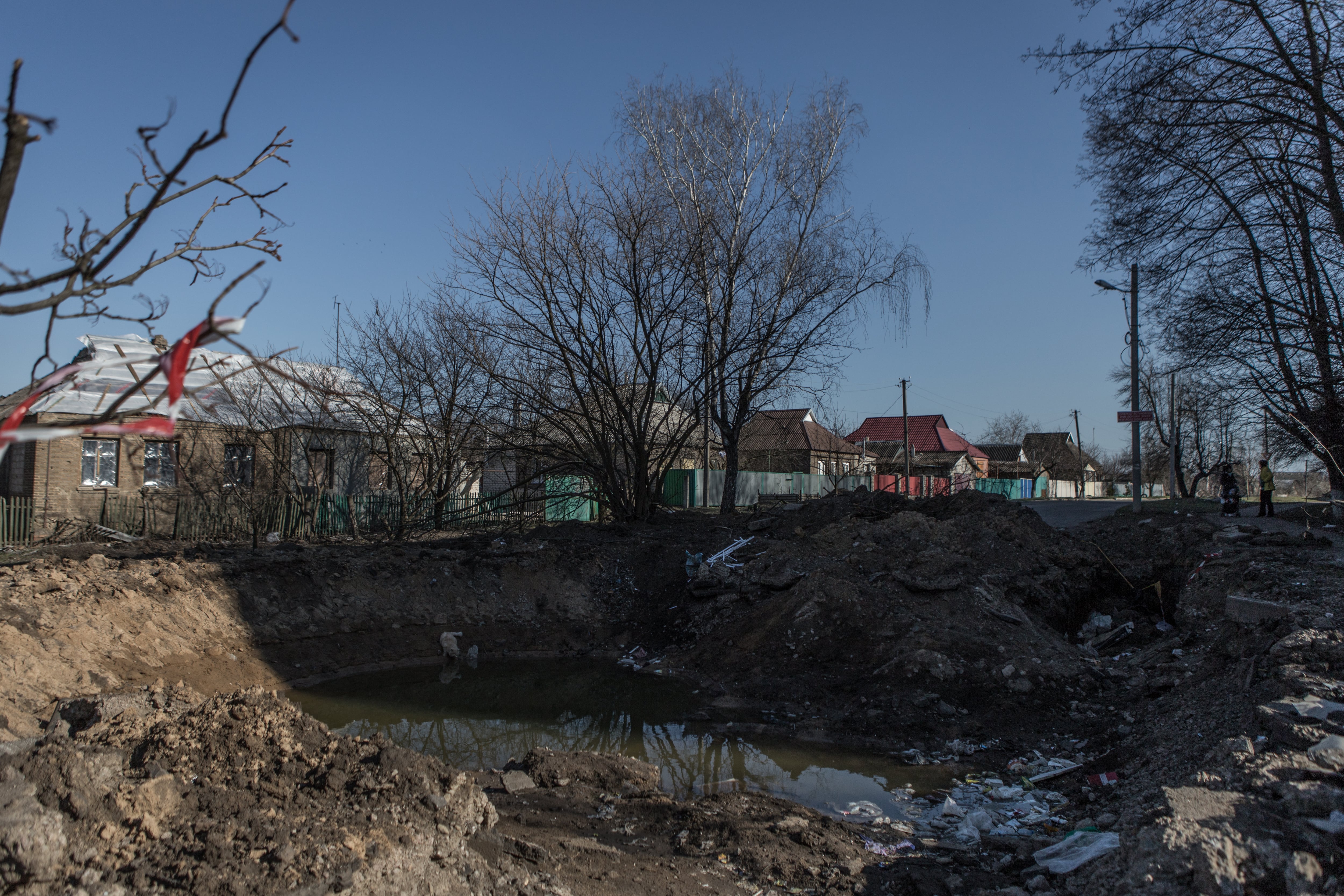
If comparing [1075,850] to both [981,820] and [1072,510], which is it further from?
[1072,510]

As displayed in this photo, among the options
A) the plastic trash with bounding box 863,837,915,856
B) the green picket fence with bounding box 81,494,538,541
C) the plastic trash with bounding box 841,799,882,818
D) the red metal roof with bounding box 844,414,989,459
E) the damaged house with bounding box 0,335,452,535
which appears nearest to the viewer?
the plastic trash with bounding box 863,837,915,856

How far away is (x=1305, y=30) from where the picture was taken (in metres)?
9.98

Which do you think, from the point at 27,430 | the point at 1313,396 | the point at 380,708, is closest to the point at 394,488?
the point at 380,708

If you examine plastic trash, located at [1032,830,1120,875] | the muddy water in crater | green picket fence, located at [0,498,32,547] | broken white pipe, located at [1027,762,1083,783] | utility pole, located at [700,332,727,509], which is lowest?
the muddy water in crater

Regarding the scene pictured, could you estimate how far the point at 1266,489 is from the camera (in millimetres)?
17078

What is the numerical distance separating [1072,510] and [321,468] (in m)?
23.5

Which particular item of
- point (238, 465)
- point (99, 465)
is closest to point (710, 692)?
point (238, 465)

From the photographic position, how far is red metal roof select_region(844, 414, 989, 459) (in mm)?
56031

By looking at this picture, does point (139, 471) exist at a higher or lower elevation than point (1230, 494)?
higher

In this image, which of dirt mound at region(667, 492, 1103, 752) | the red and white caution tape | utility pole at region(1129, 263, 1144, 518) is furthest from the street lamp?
the red and white caution tape

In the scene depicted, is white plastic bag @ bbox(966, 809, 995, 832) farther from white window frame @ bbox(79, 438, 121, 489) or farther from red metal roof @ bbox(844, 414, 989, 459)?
red metal roof @ bbox(844, 414, 989, 459)

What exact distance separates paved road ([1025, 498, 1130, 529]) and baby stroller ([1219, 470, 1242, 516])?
106 inches

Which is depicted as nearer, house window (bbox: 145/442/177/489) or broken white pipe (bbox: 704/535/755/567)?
broken white pipe (bbox: 704/535/755/567)

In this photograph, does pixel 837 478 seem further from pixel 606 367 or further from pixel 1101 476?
pixel 1101 476
